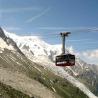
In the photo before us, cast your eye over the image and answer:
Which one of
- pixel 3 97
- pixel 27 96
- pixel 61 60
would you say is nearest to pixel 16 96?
pixel 27 96

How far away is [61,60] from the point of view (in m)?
53.1

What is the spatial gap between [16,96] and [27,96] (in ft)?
31.9

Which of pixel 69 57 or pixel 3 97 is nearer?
pixel 69 57

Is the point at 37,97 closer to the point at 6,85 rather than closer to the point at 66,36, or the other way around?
the point at 6,85

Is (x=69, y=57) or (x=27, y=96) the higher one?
(x=69, y=57)

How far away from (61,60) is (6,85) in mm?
149134

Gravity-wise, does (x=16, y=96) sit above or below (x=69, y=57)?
below

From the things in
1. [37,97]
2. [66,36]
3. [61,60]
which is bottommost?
[37,97]

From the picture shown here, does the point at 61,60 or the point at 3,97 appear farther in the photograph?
the point at 3,97

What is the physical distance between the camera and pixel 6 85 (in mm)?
198250

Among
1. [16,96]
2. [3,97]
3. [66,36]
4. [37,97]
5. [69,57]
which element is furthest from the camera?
[37,97]

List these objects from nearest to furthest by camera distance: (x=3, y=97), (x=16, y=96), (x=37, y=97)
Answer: (x=3, y=97) → (x=16, y=96) → (x=37, y=97)

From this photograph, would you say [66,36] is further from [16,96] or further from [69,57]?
[16,96]

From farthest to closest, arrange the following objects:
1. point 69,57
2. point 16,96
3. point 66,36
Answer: point 16,96
point 69,57
point 66,36
